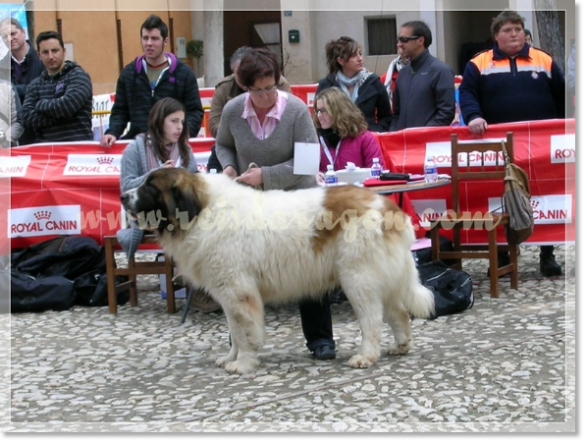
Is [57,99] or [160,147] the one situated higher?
[57,99]

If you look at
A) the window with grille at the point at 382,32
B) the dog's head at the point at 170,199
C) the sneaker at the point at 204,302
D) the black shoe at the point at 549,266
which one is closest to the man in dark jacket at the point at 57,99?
the sneaker at the point at 204,302

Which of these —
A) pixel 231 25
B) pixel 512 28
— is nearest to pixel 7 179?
pixel 512 28

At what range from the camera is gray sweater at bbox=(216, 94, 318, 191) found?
5.92m

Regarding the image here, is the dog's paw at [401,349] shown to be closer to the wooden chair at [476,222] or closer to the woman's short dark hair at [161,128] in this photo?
the wooden chair at [476,222]

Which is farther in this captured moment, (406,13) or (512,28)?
(406,13)

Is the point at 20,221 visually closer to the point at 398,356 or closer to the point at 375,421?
the point at 398,356

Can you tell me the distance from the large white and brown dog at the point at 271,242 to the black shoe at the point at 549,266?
3046mm

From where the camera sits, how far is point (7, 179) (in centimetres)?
895

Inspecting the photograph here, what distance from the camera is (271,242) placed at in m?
5.60

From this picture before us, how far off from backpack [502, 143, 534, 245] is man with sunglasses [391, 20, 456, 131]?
4.23ft

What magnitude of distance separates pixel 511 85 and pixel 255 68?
382 centimetres

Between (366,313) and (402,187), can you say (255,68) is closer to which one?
(366,313)

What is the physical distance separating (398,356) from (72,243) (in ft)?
13.2

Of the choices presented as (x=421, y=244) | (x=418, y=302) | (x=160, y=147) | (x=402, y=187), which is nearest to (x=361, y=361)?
(x=418, y=302)
